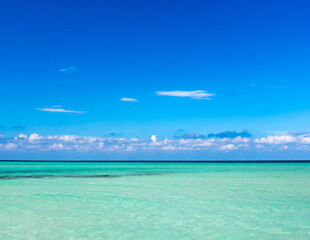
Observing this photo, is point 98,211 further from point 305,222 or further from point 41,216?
point 305,222

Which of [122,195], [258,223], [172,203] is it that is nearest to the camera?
[258,223]

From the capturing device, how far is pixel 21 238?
26.5 ft

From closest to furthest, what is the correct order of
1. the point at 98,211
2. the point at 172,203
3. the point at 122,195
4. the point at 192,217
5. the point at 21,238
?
the point at 21,238
the point at 192,217
the point at 98,211
the point at 172,203
the point at 122,195

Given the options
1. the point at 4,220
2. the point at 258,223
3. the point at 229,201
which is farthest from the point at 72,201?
the point at 258,223

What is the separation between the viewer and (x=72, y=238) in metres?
8.09

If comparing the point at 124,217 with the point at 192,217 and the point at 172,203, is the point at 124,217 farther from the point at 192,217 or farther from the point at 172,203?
the point at 172,203

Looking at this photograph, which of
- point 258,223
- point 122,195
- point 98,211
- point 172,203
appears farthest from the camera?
point 122,195

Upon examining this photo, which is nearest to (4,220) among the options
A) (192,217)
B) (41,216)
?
(41,216)

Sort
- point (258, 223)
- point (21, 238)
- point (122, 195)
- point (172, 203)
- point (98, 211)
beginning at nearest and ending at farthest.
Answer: point (21, 238), point (258, 223), point (98, 211), point (172, 203), point (122, 195)

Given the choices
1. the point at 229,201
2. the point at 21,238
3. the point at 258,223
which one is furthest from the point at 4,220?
the point at 229,201

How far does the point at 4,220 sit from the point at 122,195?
6.66 metres

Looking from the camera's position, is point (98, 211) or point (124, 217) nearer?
point (124, 217)

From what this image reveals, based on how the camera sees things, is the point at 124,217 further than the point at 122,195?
No

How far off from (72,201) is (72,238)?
602cm
